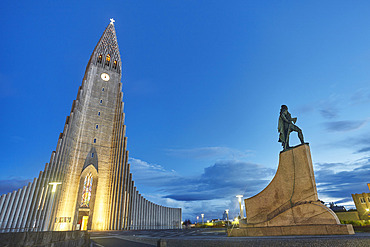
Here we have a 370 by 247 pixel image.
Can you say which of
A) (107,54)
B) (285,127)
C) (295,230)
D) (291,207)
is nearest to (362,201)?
(285,127)

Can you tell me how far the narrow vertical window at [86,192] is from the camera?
27.0m

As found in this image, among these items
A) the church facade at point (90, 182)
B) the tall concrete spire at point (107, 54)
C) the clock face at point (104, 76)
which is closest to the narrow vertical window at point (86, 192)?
the church facade at point (90, 182)

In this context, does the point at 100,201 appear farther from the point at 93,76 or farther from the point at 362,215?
the point at 362,215

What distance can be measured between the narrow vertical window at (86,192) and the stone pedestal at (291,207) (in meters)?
24.5

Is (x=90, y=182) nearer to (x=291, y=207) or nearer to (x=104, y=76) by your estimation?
(x=104, y=76)

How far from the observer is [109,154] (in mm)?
30844

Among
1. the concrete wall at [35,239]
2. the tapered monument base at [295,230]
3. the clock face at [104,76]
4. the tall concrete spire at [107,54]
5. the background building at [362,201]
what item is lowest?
the tapered monument base at [295,230]

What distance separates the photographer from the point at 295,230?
6.62 metres

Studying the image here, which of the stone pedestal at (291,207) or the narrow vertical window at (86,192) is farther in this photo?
the narrow vertical window at (86,192)

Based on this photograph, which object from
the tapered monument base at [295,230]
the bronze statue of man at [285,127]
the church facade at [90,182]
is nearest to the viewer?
the tapered monument base at [295,230]

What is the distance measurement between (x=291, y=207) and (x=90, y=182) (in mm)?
27233

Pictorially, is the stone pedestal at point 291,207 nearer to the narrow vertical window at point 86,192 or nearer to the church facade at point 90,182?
the church facade at point 90,182

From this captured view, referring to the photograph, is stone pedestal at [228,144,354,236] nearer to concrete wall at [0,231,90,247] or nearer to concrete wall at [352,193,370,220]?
concrete wall at [0,231,90,247]

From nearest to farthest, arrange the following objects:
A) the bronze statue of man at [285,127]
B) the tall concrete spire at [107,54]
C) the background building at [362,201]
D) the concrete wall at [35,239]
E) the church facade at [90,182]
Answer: the concrete wall at [35,239] → the bronze statue of man at [285,127] → the church facade at [90,182] → the background building at [362,201] → the tall concrete spire at [107,54]
